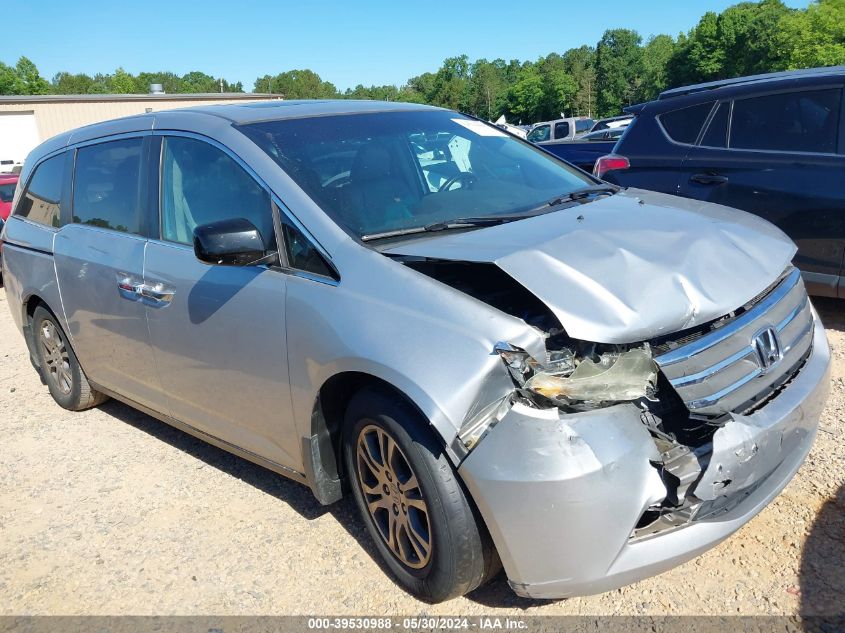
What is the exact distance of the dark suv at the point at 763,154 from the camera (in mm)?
4926

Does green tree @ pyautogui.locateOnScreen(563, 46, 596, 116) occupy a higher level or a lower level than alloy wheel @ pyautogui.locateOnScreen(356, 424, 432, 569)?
higher

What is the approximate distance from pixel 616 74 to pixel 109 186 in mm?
94603

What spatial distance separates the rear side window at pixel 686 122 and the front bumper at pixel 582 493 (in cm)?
402

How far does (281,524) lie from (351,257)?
1.43 metres

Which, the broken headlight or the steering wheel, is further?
the steering wheel

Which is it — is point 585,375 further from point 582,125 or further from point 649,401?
point 582,125

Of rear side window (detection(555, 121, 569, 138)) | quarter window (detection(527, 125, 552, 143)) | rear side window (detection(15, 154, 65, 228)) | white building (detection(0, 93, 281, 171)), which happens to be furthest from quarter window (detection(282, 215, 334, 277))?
white building (detection(0, 93, 281, 171))

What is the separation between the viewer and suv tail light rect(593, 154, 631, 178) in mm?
6090

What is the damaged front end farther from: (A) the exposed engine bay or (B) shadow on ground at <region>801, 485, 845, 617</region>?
(B) shadow on ground at <region>801, 485, 845, 617</region>

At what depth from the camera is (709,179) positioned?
5516 mm

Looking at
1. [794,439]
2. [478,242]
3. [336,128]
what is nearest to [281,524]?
[478,242]

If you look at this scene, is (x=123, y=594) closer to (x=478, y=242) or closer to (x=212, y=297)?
(x=212, y=297)

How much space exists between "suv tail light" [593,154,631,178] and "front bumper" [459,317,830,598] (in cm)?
413

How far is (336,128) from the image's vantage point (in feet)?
11.1
